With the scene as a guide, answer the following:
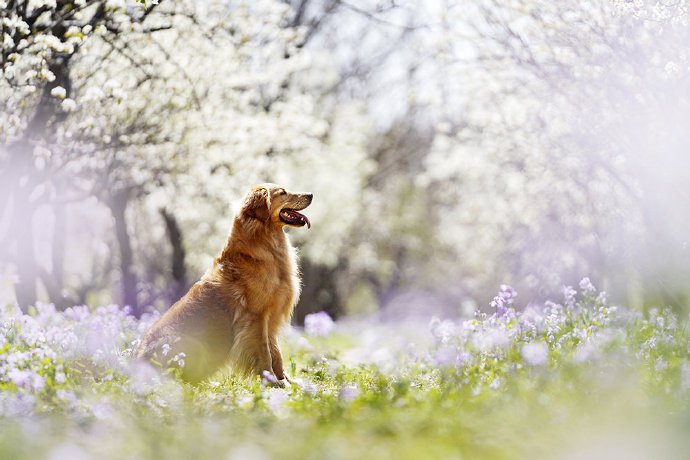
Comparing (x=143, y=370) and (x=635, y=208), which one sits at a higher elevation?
(x=143, y=370)

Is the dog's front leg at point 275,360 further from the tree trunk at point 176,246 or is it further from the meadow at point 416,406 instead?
the tree trunk at point 176,246

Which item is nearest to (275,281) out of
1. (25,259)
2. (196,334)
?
(196,334)

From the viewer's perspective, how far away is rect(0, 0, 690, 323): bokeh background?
8766 millimetres

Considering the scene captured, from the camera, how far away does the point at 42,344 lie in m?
5.85

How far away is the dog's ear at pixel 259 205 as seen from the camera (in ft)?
22.8

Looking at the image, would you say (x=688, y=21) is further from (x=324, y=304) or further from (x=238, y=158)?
(x=324, y=304)

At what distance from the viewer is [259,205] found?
6.95m

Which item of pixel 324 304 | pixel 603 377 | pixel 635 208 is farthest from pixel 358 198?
pixel 603 377

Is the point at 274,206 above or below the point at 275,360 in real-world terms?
above

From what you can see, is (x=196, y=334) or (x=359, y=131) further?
(x=359, y=131)

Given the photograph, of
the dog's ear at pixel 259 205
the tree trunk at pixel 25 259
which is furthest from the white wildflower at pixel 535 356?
the tree trunk at pixel 25 259

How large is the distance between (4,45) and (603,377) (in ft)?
19.9

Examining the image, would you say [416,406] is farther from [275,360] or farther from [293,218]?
[293,218]

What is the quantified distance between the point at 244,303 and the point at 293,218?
0.91 meters
